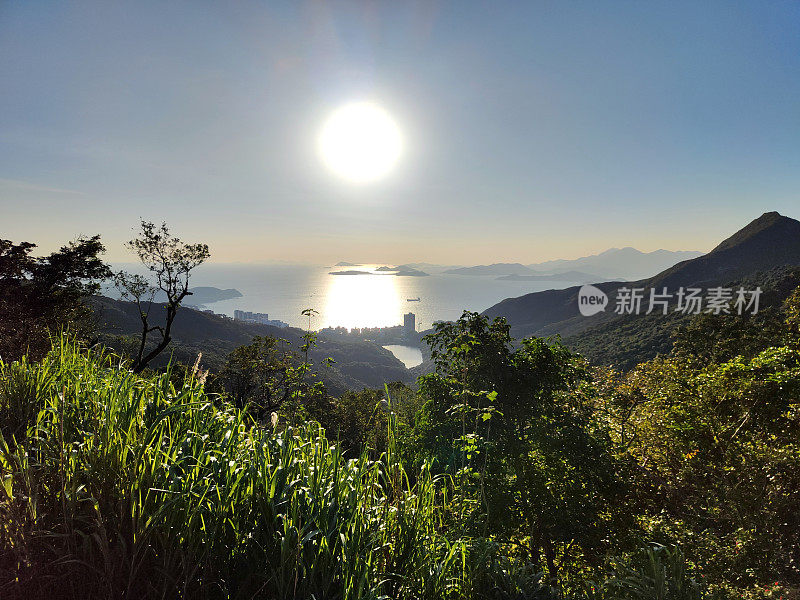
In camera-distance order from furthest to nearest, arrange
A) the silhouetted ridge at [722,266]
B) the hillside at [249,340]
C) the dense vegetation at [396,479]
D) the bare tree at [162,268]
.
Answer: the silhouetted ridge at [722,266] < the hillside at [249,340] < the bare tree at [162,268] < the dense vegetation at [396,479]

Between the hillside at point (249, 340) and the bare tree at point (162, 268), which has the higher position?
the bare tree at point (162, 268)

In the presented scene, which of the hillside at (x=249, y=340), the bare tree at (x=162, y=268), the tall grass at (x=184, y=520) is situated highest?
the bare tree at (x=162, y=268)

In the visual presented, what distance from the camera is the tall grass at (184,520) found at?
56.3 inches

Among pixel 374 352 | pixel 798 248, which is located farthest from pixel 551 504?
pixel 798 248

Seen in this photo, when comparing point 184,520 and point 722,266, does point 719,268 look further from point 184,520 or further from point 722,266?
point 184,520

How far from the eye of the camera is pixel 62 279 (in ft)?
42.1

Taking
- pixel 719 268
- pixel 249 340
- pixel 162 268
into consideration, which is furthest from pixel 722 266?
pixel 162 268

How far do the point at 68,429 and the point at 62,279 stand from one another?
50.6 ft

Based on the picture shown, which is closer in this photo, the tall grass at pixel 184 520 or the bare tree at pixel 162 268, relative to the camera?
the tall grass at pixel 184 520

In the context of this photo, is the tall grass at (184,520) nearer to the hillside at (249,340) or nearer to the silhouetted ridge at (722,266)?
the hillside at (249,340)

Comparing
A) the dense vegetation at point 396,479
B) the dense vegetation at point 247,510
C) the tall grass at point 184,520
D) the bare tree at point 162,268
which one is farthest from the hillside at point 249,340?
the tall grass at point 184,520

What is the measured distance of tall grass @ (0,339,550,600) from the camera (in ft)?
4.69

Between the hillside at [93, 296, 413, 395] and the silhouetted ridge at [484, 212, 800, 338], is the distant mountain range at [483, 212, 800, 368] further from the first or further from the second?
the hillside at [93, 296, 413, 395]

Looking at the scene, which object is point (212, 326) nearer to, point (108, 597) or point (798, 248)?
point (108, 597)
